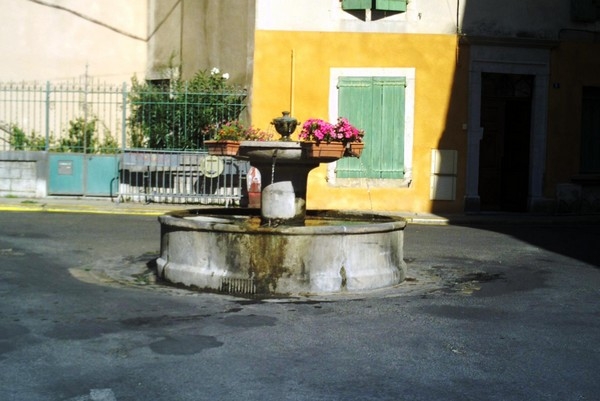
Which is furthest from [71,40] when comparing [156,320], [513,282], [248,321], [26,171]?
[248,321]

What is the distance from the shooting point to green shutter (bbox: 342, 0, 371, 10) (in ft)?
60.0

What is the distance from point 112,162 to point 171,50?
13.2 feet

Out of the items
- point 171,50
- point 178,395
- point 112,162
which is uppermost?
point 171,50

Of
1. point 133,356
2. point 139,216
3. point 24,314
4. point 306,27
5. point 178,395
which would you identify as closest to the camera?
point 178,395

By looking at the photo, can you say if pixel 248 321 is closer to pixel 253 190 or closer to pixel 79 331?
pixel 79 331

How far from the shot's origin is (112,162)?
18.7m

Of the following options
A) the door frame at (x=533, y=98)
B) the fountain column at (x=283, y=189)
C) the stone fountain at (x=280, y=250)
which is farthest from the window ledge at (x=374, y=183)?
the stone fountain at (x=280, y=250)

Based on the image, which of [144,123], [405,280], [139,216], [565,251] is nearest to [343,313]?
[405,280]

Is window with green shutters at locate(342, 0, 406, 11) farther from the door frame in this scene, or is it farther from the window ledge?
the window ledge

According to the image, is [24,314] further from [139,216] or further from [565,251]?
[139,216]

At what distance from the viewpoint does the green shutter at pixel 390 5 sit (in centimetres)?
1823

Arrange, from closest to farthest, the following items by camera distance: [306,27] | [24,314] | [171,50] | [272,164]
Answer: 1. [24,314]
2. [272,164]
3. [306,27]
4. [171,50]

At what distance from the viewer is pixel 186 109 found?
1858cm

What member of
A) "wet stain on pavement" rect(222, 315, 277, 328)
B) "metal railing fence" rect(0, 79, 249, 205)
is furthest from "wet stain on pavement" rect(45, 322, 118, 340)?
"metal railing fence" rect(0, 79, 249, 205)
